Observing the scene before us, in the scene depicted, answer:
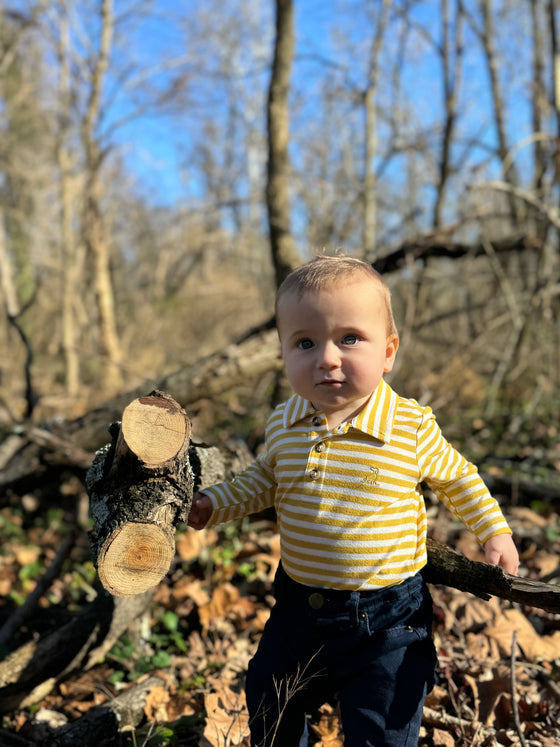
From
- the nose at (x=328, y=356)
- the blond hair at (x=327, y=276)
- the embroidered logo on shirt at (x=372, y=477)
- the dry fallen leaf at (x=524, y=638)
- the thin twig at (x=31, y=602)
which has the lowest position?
the thin twig at (x=31, y=602)

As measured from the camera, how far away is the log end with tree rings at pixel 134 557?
5.33 feet

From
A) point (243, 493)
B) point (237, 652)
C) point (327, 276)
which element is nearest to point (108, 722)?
point (237, 652)

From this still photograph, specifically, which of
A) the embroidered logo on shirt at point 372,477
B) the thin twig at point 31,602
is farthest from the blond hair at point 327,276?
the thin twig at point 31,602

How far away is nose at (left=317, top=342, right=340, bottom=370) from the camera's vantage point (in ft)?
5.53

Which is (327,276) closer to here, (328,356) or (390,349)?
(328,356)

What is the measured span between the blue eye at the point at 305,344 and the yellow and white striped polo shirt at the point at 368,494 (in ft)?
0.71

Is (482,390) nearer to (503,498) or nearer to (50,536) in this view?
(503,498)

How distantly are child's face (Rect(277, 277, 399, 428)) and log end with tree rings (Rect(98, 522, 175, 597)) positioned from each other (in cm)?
59

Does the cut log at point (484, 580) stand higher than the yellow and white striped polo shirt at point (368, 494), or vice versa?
the yellow and white striped polo shirt at point (368, 494)

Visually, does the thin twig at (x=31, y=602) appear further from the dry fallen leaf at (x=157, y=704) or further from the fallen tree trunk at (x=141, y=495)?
the fallen tree trunk at (x=141, y=495)

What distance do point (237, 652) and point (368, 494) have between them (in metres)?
1.54

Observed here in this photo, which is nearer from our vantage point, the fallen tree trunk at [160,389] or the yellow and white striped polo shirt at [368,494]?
the yellow and white striped polo shirt at [368,494]

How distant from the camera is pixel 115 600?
2744 mm

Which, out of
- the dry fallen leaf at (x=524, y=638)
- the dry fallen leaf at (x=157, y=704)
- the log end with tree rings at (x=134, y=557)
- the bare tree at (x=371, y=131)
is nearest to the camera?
the log end with tree rings at (x=134, y=557)
